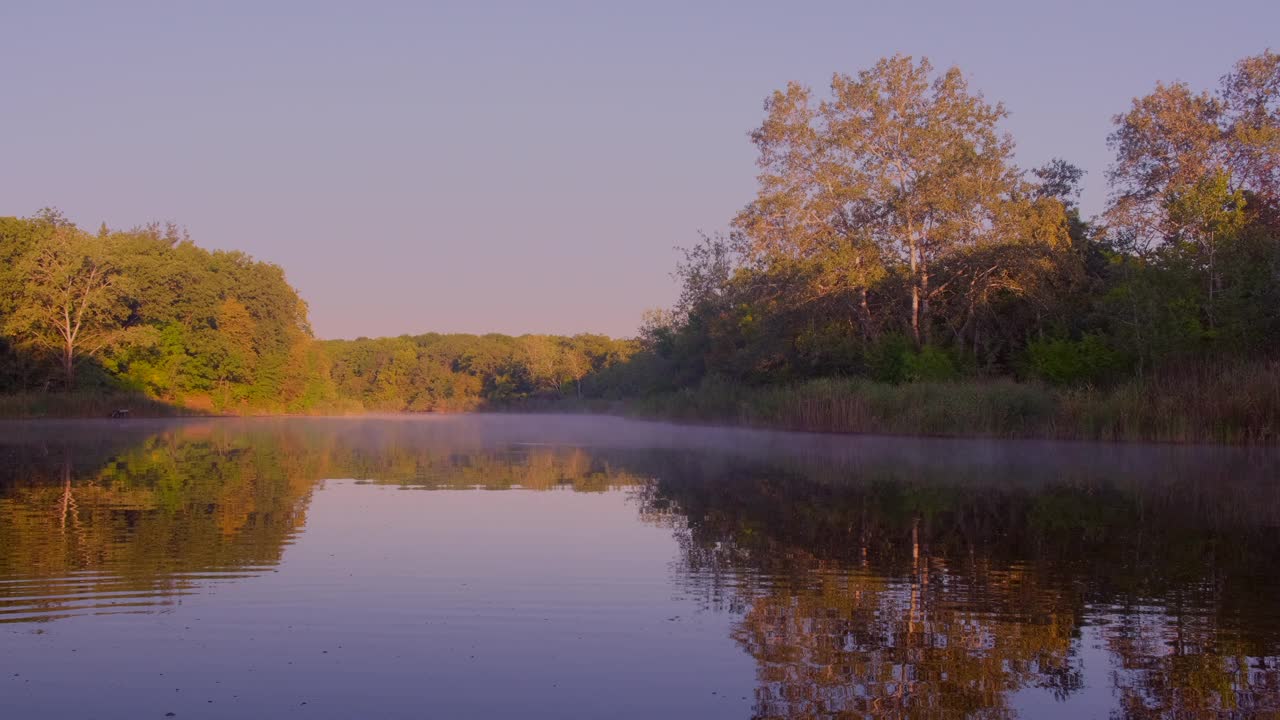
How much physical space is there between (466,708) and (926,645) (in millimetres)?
2717

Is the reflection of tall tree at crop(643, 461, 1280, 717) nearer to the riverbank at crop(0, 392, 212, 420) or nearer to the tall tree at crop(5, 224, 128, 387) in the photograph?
the riverbank at crop(0, 392, 212, 420)

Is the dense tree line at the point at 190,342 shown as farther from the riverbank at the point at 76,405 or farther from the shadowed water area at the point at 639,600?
the shadowed water area at the point at 639,600

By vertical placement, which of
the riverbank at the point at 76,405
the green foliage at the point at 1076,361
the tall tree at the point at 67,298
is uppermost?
the tall tree at the point at 67,298

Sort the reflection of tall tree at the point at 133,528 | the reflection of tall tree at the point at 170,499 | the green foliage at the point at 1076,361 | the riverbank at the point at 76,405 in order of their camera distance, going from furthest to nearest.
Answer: the riverbank at the point at 76,405 → the green foliage at the point at 1076,361 → the reflection of tall tree at the point at 170,499 → the reflection of tall tree at the point at 133,528

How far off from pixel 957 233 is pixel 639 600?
113 feet

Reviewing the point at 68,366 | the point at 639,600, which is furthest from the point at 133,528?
the point at 68,366

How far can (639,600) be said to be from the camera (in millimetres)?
7039

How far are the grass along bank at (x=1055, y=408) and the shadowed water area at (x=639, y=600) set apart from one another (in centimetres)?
846

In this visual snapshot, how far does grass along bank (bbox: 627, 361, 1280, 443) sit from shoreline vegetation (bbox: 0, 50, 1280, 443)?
0.07m

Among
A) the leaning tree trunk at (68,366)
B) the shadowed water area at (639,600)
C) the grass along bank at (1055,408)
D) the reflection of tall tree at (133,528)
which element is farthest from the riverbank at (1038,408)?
the reflection of tall tree at (133,528)

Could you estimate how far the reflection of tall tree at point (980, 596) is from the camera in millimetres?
5035

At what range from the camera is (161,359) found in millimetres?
63344

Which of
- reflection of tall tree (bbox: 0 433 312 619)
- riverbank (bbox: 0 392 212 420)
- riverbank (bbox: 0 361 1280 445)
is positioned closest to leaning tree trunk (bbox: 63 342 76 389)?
riverbank (bbox: 0 392 212 420)

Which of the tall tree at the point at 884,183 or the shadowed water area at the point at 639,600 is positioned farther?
the tall tree at the point at 884,183
